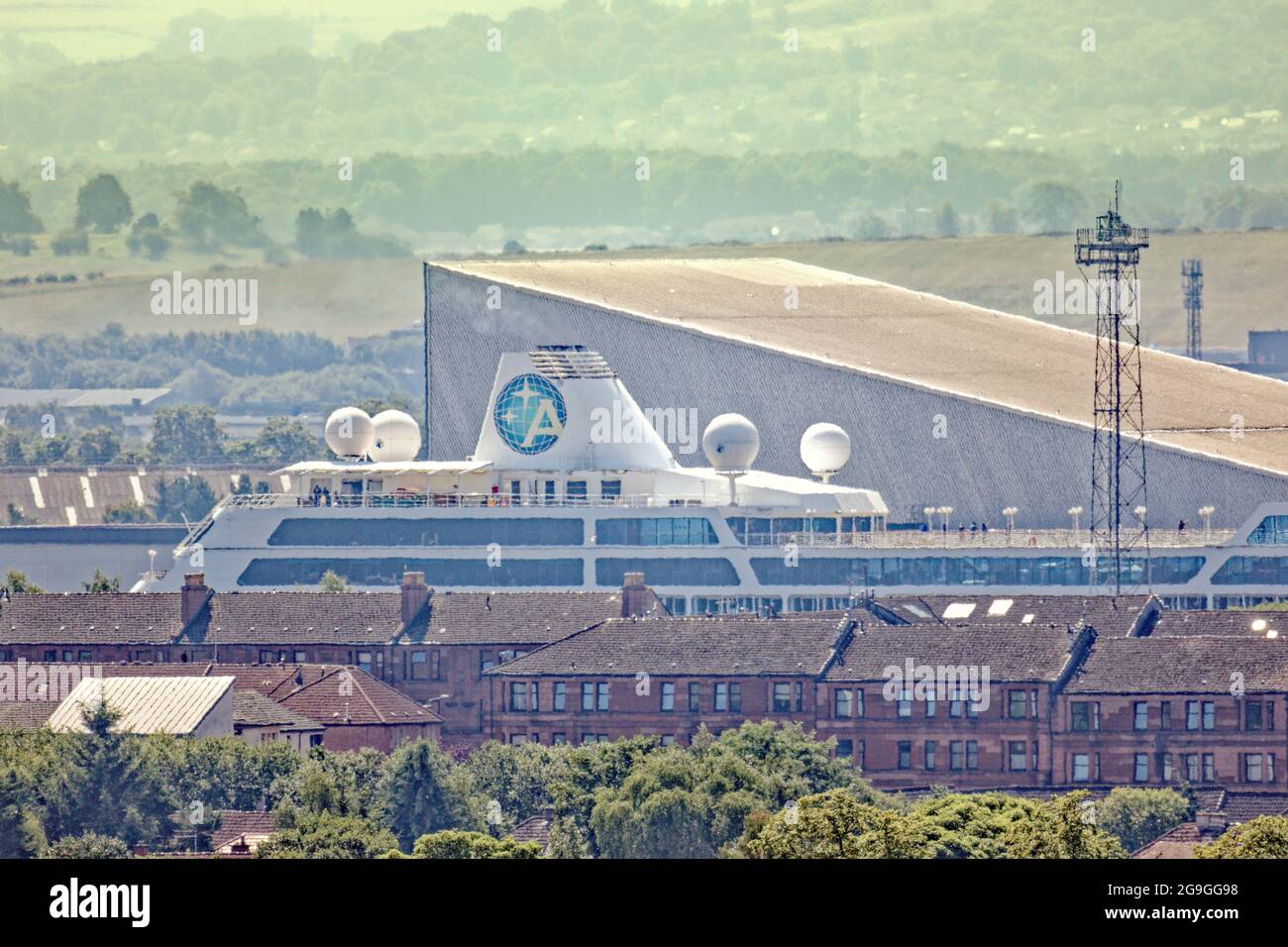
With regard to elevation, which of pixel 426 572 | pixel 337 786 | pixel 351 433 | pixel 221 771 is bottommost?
pixel 221 771

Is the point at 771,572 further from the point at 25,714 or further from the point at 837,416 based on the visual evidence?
the point at 25,714

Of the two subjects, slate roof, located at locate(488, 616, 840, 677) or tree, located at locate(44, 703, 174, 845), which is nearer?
tree, located at locate(44, 703, 174, 845)

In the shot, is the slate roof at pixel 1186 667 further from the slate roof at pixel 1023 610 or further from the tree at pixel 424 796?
the tree at pixel 424 796

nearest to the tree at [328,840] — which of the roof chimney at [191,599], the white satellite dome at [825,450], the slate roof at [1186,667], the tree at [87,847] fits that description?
the tree at [87,847]

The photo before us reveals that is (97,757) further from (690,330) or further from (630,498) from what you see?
(690,330)

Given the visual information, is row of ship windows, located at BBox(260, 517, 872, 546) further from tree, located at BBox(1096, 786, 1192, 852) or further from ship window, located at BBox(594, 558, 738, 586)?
tree, located at BBox(1096, 786, 1192, 852)

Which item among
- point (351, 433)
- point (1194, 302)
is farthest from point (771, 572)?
point (1194, 302)

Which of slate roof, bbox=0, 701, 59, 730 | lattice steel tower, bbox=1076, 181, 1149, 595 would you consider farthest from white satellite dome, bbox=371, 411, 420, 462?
slate roof, bbox=0, 701, 59, 730
